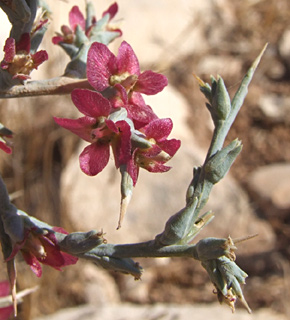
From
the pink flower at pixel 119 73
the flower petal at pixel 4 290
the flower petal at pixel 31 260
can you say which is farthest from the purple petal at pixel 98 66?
the flower petal at pixel 4 290

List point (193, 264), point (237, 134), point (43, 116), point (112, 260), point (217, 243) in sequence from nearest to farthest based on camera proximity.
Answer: point (217, 243)
point (112, 260)
point (193, 264)
point (43, 116)
point (237, 134)

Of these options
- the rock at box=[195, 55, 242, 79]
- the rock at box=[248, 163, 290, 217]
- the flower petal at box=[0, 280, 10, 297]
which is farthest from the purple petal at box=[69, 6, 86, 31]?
the rock at box=[195, 55, 242, 79]

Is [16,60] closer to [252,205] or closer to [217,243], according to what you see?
[217,243]

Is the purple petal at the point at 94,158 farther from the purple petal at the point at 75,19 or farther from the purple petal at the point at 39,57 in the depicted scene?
the purple petal at the point at 75,19

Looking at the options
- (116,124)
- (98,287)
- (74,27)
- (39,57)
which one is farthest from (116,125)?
(98,287)

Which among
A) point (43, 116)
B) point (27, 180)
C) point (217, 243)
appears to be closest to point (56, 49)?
point (43, 116)

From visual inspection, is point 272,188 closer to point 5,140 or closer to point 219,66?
point 219,66
